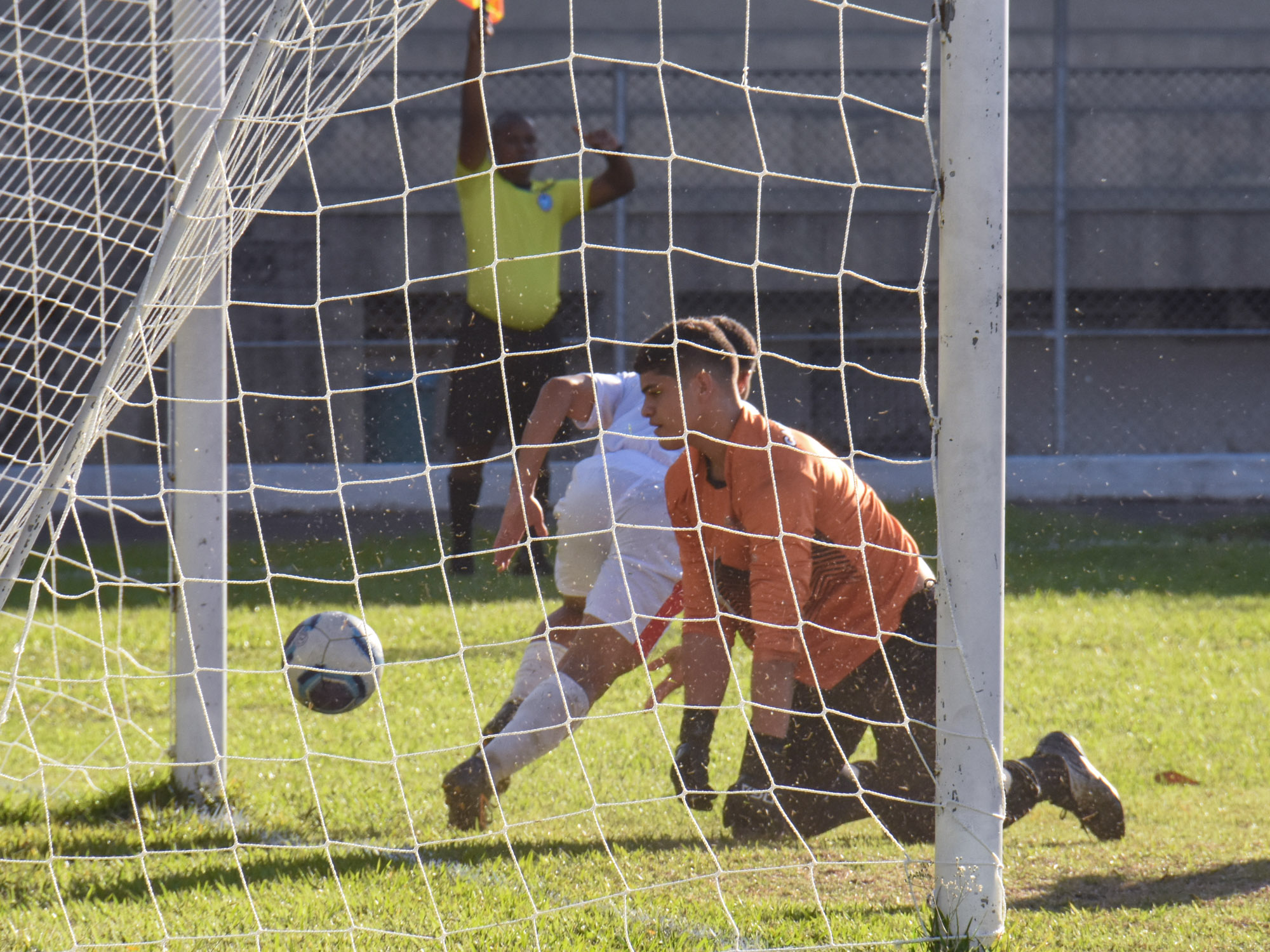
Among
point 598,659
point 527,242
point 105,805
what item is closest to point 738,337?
point 598,659

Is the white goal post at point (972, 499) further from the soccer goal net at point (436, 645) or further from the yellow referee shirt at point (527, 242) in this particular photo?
the yellow referee shirt at point (527, 242)

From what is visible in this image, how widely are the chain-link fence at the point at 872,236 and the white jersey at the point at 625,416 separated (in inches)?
215

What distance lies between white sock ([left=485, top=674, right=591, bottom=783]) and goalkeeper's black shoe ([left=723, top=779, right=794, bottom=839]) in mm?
421

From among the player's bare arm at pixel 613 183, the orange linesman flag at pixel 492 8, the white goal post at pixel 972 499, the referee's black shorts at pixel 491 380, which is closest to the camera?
the white goal post at pixel 972 499

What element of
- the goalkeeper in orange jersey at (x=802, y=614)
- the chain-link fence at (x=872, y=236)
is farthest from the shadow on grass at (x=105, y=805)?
the chain-link fence at (x=872, y=236)

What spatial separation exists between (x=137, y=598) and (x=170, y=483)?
2878mm

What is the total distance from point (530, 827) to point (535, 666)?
0.47m

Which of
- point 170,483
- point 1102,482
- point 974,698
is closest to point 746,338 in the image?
A: point 974,698

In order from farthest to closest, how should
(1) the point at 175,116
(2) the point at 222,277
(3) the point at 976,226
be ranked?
1. (1) the point at 175,116
2. (2) the point at 222,277
3. (3) the point at 976,226

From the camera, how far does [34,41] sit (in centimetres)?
1010

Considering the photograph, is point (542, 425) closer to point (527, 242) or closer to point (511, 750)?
point (511, 750)

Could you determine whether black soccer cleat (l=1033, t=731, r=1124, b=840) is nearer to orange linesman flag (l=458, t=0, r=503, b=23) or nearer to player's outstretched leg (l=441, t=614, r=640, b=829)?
player's outstretched leg (l=441, t=614, r=640, b=829)

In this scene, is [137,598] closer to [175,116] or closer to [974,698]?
[175,116]

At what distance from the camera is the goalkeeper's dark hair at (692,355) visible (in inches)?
120
